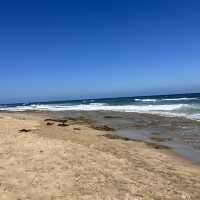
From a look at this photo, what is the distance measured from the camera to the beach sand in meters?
6.48

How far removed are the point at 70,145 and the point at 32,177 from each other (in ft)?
11.5

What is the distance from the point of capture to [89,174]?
7.56 meters

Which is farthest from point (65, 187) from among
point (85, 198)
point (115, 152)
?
point (115, 152)

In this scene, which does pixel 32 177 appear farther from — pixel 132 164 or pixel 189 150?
pixel 189 150

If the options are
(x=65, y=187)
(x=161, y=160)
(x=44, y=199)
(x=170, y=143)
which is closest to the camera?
(x=44, y=199)

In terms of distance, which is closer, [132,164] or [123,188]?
[123,188]

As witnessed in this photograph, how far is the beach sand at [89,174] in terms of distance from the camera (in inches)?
255

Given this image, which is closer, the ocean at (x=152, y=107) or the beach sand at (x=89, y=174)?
the beach sand at (x=89, y=174)

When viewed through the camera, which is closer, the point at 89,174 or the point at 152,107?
the point at 89,174

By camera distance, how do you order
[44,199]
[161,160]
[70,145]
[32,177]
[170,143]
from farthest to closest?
[170,143], [70,145], [161,160], [32,177], [44,199]

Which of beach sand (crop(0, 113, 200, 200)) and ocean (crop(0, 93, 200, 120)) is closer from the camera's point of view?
beach sand (crop(0, 113, 200, 200))

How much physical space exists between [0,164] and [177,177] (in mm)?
3945

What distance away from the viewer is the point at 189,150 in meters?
11.9

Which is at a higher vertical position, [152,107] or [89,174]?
[89,174]
